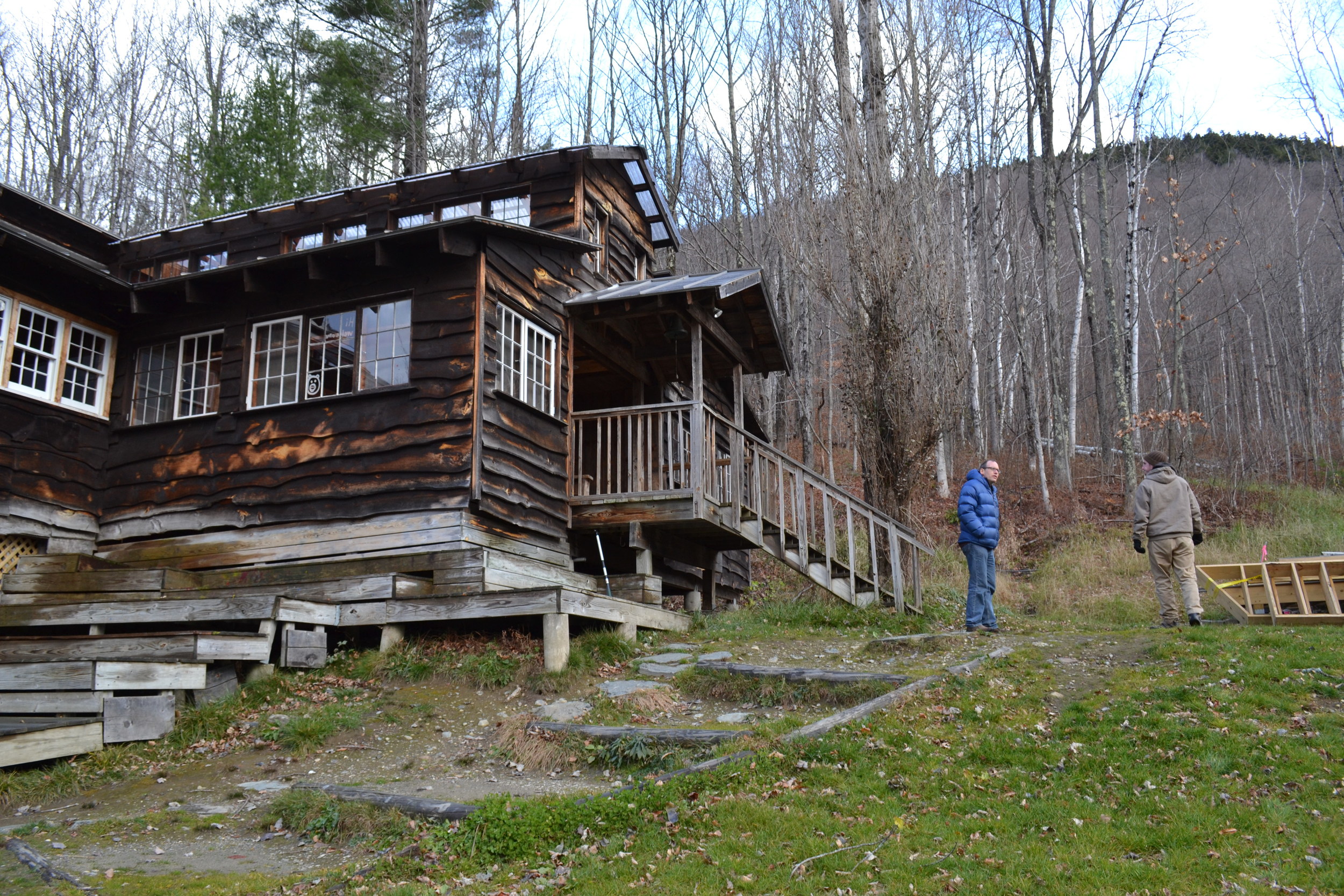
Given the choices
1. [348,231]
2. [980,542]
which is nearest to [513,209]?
[348,231]

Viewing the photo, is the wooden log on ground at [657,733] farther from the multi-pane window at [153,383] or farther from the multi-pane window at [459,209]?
the multi-pane window at [459,209]

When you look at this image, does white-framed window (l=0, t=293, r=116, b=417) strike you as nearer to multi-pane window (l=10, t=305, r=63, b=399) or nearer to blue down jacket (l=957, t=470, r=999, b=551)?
multi-pane window (l=10, t=305, r=63, b=399)

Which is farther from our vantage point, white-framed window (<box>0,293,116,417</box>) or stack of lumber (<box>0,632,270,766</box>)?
white-framed window (<box>0,293,116,417</box>)

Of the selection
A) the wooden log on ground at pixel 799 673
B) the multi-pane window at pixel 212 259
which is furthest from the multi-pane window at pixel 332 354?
the wooden log on ground at pixel 799 673

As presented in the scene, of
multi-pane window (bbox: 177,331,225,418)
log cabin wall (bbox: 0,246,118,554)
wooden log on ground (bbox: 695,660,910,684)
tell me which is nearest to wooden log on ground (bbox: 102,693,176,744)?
wooden log on ground (bbox: 695,660,910,684)

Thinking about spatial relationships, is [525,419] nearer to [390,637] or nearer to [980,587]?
[390,637]

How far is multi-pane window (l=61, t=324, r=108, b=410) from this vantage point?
12102 mm

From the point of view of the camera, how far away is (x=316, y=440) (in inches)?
437

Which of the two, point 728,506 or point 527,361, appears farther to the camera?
point 728,506

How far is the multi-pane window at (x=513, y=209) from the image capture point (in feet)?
46.6

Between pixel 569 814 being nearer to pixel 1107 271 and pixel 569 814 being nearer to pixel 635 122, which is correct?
pixel 1107 271

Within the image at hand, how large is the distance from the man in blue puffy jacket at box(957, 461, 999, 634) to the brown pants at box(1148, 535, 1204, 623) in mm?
1829

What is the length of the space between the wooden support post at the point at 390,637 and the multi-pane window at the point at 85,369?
5973 millimetres

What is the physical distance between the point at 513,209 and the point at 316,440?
5.12 m
